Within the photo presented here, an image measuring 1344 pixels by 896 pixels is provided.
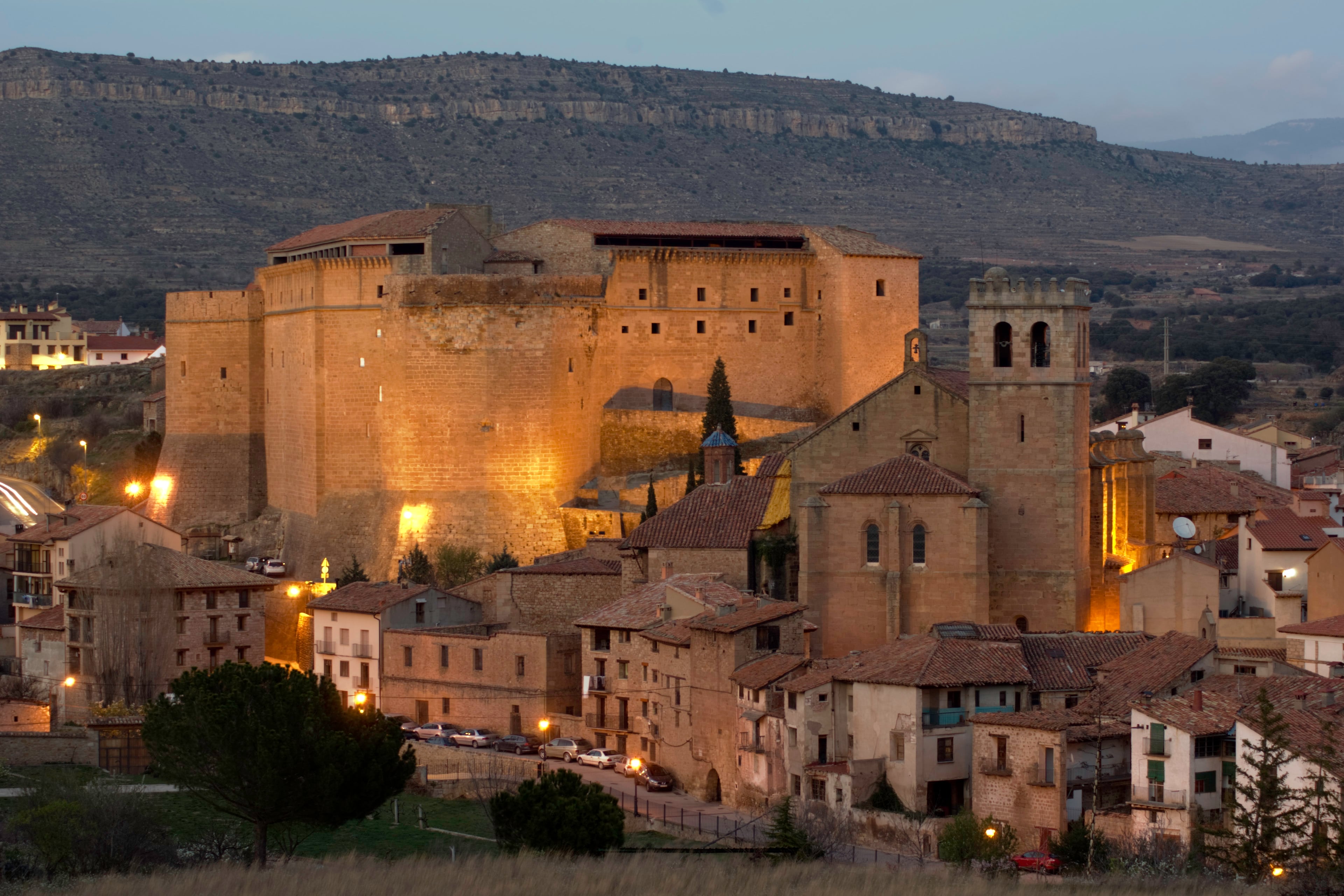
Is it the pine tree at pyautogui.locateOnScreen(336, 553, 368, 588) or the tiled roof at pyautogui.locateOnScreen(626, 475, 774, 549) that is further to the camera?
the pine tree at pyautogui.locateOnScreen(336, 553, 368, 588)

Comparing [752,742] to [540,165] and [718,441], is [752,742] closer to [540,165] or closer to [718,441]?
[718,441]

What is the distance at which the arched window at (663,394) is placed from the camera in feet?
181

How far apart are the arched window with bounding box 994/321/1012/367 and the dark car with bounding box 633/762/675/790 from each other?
29.3 ft

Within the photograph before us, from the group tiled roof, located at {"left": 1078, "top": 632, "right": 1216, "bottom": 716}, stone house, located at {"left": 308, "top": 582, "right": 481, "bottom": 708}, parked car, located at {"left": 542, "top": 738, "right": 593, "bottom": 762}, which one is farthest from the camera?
stone house, located at {"left": 308, "top": 582, "right": 481, "bottom": 708}

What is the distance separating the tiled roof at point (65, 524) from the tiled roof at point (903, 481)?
1837 cm

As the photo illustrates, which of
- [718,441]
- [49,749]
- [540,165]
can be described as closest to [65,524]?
[49,749]

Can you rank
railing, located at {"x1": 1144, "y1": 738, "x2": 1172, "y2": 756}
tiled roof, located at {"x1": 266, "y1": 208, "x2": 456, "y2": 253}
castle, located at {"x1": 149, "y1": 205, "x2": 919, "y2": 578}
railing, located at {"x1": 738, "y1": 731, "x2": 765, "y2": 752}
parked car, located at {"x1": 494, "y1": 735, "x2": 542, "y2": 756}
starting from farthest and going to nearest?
tiled roof, located at {"x1": 266, "y1": 208, "x2": 456, "y2": 253} → castle, located at {"x1": 149, "y1": 205, "x2": 919, "y2": 578} → parked car, located at {"x1": 494, "y1": 735, "x2": 542, "y2": 756} → railing, located at {"x1": 738, "y1": 731, "x2": 765, "y2": 752} → railing, located at {"x1": 1144, "y1": 738, "x2": 1172, "y2": 756}

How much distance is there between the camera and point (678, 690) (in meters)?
39.0

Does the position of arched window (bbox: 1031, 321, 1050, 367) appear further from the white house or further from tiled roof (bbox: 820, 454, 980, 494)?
the white house

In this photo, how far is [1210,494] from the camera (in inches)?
1889

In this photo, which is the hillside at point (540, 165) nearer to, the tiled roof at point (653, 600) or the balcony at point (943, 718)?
the tiled roof at point (653, 600)

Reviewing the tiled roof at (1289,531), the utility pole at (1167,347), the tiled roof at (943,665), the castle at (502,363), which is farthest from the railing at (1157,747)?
the utility pole at (1167,347)

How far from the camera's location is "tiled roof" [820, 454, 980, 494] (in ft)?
131

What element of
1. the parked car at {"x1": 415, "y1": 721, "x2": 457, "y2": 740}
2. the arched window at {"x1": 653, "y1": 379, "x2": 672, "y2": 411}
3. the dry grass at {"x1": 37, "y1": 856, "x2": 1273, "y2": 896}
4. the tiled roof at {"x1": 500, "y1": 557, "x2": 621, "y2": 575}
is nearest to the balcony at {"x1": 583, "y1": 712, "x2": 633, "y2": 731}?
the parked car at {"x1": 415, "y1": 721, "x2": 457, "y2": 740}
